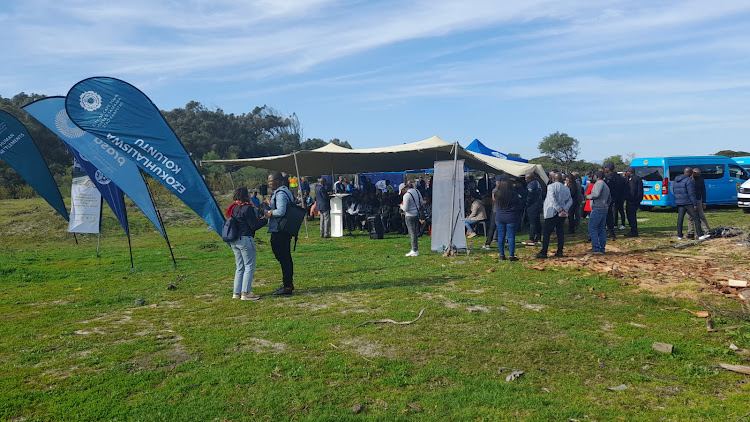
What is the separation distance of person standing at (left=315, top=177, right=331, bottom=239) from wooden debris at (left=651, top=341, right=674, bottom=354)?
12.5 meters

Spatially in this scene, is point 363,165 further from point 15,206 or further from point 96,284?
point 15,206

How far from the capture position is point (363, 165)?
1948cm

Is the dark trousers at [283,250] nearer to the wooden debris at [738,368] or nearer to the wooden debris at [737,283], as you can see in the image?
the wooden debris at [738,368]

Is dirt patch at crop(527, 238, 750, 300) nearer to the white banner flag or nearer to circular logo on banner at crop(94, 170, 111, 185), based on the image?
circular logo on banner at crop(94, 170, 111, 185)

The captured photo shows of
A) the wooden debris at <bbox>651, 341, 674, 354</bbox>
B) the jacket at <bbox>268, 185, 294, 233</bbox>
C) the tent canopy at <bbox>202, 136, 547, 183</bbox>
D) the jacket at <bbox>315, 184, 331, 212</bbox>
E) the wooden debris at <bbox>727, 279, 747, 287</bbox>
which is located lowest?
the wooden debris at <bbox>651, 341, 674, 354</bbox>

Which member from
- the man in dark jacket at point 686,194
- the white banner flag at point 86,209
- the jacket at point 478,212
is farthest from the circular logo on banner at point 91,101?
the man in dark jacket at point 686,194

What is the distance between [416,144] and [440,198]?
4515mm

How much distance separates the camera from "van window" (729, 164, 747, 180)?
21781mm

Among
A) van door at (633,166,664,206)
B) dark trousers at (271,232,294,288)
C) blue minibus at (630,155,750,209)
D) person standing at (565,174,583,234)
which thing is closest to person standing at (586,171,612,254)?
person standing at (565,174,583,234)

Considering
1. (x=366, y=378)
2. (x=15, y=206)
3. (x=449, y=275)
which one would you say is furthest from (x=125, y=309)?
(x=15, y=206)

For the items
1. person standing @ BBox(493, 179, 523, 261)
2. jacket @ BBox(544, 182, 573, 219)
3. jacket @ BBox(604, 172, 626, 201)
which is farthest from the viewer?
jacket @ BBox(604, 172, 626, 201)

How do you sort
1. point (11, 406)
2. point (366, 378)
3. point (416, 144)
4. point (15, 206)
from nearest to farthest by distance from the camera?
point (11, 406) < point (366, 378) < point (416, 144) < point (15, 206)

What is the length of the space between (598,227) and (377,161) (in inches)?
348

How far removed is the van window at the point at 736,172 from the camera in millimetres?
A: 21781
